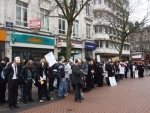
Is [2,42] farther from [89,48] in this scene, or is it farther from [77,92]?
[89,48]

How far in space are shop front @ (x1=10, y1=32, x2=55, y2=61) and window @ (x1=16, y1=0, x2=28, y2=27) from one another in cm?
122

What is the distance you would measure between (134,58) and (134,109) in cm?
4842

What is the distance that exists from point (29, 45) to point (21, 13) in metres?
2.98

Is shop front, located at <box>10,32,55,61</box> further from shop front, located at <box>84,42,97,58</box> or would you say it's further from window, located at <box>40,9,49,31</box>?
shop front, located at <box>84,42,97,58</box>

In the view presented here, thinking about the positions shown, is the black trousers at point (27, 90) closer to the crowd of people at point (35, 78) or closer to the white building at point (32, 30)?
the crowd of people at point (35, 78)

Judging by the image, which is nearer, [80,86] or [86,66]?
[80,86]

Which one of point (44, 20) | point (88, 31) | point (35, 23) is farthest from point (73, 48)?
point (35, 23)

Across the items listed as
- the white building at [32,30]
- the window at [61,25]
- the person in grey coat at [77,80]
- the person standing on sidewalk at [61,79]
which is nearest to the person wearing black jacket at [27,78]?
the person standing on sidewalk at [61,79]

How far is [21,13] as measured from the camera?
71.1 feet

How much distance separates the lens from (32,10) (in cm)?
2280

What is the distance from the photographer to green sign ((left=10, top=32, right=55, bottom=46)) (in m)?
19.9

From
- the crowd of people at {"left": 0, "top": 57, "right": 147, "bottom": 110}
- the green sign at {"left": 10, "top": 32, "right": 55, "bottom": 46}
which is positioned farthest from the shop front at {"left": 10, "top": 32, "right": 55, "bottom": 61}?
the crowd of people at {"left": 0, "top": 57, "right": 147, "bottom": 110}

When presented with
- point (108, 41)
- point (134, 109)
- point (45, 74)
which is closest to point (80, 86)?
point (45, 74)

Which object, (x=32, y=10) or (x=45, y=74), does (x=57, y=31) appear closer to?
(x=32, y=10)
